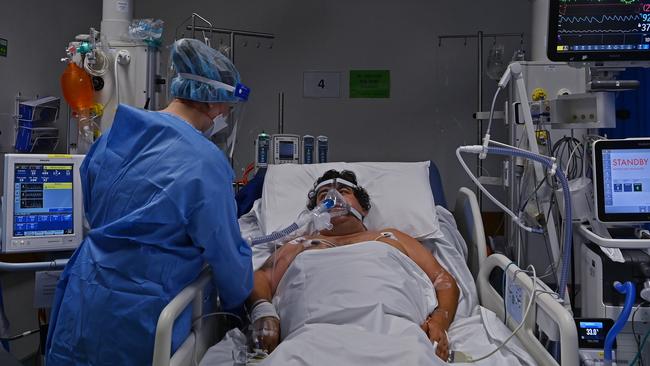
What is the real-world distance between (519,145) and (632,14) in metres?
0.69

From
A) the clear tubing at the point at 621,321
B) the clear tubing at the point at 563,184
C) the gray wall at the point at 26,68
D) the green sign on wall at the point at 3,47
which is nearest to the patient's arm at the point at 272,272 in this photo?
the clear tubing at the point at 563,184

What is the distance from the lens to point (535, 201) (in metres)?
1.86

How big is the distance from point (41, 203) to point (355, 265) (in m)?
1.25

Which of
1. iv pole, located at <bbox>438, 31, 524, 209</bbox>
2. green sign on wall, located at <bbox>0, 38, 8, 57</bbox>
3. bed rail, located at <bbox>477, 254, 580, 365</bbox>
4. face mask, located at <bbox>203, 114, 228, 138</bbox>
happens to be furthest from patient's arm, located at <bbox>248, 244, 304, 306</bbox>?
green sign on wall, located at <bbox>0, 38, 8, 57</bbox>

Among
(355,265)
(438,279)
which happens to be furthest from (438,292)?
(355,265)

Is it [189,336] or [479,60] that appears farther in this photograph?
[479,60]

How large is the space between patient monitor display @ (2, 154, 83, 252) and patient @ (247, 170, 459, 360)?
79 cm

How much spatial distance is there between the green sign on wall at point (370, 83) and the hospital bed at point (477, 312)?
1.32 m

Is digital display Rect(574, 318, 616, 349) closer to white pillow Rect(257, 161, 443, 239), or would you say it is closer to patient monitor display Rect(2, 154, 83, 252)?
white pillow Rect(257, 161, 443, 239)

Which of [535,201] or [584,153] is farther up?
[584,153]

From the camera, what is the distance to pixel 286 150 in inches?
107

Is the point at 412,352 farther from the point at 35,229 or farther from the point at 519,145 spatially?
the point at 35,229

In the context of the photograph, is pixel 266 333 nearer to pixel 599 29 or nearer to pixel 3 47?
pixel 599 29

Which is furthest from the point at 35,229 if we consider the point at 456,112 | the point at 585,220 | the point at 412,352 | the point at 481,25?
the point at 481,25
